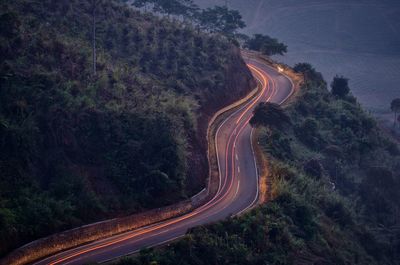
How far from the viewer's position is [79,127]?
4678 centimetres

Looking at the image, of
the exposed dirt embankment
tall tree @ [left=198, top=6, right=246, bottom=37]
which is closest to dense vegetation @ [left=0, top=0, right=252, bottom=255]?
the exposed dirt embankment

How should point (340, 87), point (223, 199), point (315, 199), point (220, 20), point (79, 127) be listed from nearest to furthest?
point (79, 127) < point (223, 199) < point (315, 199) < point (340, 87) < point (220, 20)

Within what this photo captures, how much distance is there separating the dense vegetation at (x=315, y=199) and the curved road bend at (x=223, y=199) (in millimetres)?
2152

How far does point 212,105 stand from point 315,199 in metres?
18.7

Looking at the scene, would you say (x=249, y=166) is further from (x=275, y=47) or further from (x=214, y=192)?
(x=275, y=47)

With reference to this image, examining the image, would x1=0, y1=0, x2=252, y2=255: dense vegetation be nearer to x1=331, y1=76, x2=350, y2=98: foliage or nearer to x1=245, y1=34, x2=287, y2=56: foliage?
x1=331, y1=76, x2=350, y2=98: foliage

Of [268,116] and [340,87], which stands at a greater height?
[340,87]

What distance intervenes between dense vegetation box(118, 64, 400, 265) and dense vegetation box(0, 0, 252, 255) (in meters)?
6.93

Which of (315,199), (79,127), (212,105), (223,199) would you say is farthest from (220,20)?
(79,127)

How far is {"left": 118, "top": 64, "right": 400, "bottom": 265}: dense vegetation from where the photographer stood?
136 ft

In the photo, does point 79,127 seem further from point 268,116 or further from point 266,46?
point 266,46

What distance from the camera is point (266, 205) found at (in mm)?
48219

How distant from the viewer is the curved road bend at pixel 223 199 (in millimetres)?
37500

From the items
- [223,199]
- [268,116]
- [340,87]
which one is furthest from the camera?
[340,87]
